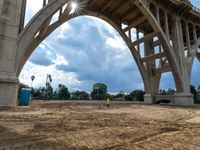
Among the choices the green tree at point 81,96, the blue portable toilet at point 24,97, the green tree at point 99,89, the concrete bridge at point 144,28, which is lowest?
the green tree at point 81,96

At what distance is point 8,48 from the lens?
1121cm

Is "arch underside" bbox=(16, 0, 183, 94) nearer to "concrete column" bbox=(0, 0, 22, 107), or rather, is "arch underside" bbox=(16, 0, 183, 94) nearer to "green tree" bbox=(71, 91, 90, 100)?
"concrete column" bbox=(0, 0, 22, 107)

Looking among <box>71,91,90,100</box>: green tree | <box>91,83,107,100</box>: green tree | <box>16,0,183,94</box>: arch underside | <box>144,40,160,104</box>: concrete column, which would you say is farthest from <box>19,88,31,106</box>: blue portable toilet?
<box>91,83,107,100</box>: green tree

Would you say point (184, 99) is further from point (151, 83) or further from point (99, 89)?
point (99, 89)

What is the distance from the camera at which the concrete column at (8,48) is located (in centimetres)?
1030

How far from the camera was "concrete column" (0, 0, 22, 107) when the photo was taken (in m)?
10.3

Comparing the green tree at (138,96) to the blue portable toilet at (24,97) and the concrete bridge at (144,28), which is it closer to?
the concrete bridge at (144,28)

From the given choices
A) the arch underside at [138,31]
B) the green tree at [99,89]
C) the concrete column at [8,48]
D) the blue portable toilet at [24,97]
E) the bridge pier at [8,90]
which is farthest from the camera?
the green tree at [99,89]

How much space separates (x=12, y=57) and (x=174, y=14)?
90.6 feet

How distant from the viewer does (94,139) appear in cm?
420

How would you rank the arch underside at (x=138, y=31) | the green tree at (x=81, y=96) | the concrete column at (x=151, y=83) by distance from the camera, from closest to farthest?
the arch underside at (x=138, y=31) < the concrete column at (x=151, y=83) < the green tree at (x=81, y=96)

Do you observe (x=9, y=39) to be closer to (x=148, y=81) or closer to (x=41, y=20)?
(x=41, y=20)

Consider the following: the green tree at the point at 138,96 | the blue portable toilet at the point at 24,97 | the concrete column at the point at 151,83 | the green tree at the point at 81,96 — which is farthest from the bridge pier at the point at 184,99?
the green tree at the point at 81,96

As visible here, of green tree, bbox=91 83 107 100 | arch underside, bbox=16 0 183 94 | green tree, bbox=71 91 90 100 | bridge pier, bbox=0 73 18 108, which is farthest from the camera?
green tree, bbox=91 83 107 100
